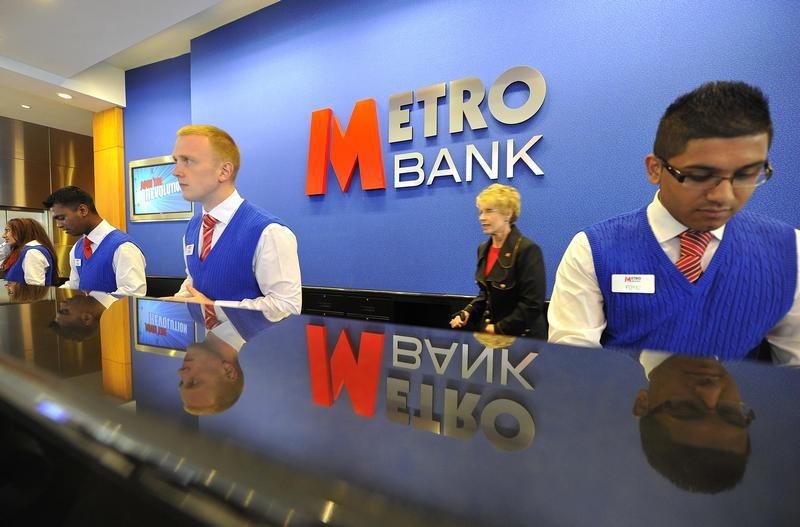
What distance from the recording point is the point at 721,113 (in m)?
1.07

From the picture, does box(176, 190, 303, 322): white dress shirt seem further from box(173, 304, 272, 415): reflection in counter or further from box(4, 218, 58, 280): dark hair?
box(4, 218, 58, 280): dark hair

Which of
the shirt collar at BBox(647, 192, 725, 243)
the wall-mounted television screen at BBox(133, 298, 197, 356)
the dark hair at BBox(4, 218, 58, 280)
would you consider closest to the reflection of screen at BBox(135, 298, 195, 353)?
the wall-mounted television screen at BBox(133, 298, 197, 356)

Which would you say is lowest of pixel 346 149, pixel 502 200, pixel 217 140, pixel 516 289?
pixel 516 289

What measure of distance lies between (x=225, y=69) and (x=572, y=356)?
4757 millimetres

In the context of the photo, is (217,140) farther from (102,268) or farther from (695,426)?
(695,426)

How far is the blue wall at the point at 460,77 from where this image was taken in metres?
2.30

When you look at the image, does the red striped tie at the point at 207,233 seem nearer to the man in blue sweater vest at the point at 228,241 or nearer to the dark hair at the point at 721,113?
the man in blue sweater vest at the point at 228,241

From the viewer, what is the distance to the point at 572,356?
1.58 feet

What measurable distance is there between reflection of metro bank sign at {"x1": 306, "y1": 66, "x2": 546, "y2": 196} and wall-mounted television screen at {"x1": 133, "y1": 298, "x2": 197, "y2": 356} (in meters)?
2.47

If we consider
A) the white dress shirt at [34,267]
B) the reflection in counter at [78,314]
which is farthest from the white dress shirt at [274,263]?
the white dress shirt at [34,267]

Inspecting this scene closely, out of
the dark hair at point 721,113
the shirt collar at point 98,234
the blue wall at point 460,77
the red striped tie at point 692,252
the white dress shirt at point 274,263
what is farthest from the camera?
the shirt collar at point 98,234

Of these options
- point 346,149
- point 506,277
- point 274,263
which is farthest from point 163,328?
point 346,149

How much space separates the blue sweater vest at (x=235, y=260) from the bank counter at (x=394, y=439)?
4.33 feet

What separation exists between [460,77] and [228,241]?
219cm
